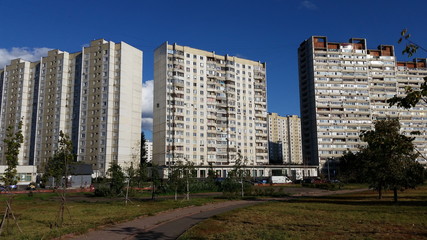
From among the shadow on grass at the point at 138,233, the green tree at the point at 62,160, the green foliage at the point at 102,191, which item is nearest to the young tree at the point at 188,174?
the green foliage at the point at 102,191

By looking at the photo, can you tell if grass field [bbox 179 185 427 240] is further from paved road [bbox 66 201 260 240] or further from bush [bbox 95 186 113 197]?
bush [bbox 95 186 113 197]

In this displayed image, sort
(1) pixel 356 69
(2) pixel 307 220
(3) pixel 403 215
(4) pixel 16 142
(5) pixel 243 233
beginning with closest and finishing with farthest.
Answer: (5) pixel 243 233 → (4) pixel 16 142 → (2) pixel 307 220 → (3) pixel 403 215 → (1) pixel 356 69

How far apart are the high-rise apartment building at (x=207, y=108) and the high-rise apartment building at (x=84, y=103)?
9.10m

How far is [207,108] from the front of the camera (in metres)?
122

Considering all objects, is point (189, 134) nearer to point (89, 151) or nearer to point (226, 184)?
point (89, 151)

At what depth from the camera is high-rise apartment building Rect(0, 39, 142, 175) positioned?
10650 centimetres

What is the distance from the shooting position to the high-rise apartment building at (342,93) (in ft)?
456

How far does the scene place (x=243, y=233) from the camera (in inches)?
678

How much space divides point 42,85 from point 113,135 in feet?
115

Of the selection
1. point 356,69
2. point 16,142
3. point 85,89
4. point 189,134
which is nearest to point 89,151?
point 85,89

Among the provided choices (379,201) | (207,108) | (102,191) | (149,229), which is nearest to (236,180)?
(379,201)

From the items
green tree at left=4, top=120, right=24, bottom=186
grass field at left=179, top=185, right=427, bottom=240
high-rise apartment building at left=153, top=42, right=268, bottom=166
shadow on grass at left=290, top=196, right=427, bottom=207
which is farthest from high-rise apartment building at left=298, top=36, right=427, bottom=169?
green tree at left=4, top=120, right=24, bottom=186

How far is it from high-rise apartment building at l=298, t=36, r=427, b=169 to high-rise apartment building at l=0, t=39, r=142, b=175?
70.3 m

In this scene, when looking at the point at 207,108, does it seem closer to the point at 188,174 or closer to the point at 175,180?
the point at 188,174
